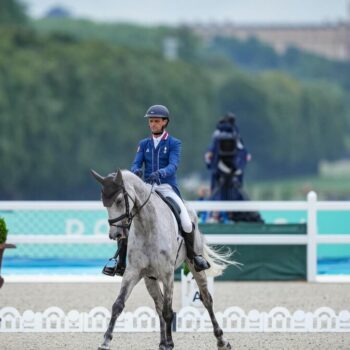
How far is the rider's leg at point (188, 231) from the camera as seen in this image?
13.3 meters

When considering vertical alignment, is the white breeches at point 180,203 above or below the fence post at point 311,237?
below

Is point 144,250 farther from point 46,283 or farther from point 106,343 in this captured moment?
point 46,283

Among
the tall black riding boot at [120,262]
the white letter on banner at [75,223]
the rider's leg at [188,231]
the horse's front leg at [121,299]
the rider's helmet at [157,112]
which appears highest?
the white letter on banner at [75,223]

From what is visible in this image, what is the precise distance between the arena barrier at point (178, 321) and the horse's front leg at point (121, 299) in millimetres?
2077

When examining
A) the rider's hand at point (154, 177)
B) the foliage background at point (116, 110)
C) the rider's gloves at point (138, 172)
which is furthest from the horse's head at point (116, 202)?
the foliage background at point (116, 110)


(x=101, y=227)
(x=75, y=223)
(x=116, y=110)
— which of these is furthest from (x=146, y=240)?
(x=116, y=110)

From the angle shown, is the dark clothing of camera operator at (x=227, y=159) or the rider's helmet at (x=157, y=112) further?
the dark clothing of camera operator at (x=227, y=159)

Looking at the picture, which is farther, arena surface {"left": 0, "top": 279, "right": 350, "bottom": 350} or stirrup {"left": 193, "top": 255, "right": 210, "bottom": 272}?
arena surface {"left": 0, "top": 279, "right": 350, "bottom": 350}

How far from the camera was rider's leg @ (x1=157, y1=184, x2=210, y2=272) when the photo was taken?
13.3 metres

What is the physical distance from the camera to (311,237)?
67.9 feet

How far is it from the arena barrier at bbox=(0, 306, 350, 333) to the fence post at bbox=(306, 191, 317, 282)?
18.2 feet

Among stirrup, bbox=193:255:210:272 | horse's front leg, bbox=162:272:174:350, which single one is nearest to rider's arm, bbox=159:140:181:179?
stirrup, bbox=193:255:210:272

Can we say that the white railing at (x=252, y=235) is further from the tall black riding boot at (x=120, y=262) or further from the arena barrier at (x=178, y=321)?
the tall black riding boot at (x=120, y=262)

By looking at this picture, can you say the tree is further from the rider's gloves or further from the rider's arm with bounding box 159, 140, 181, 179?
the rider's gloves
